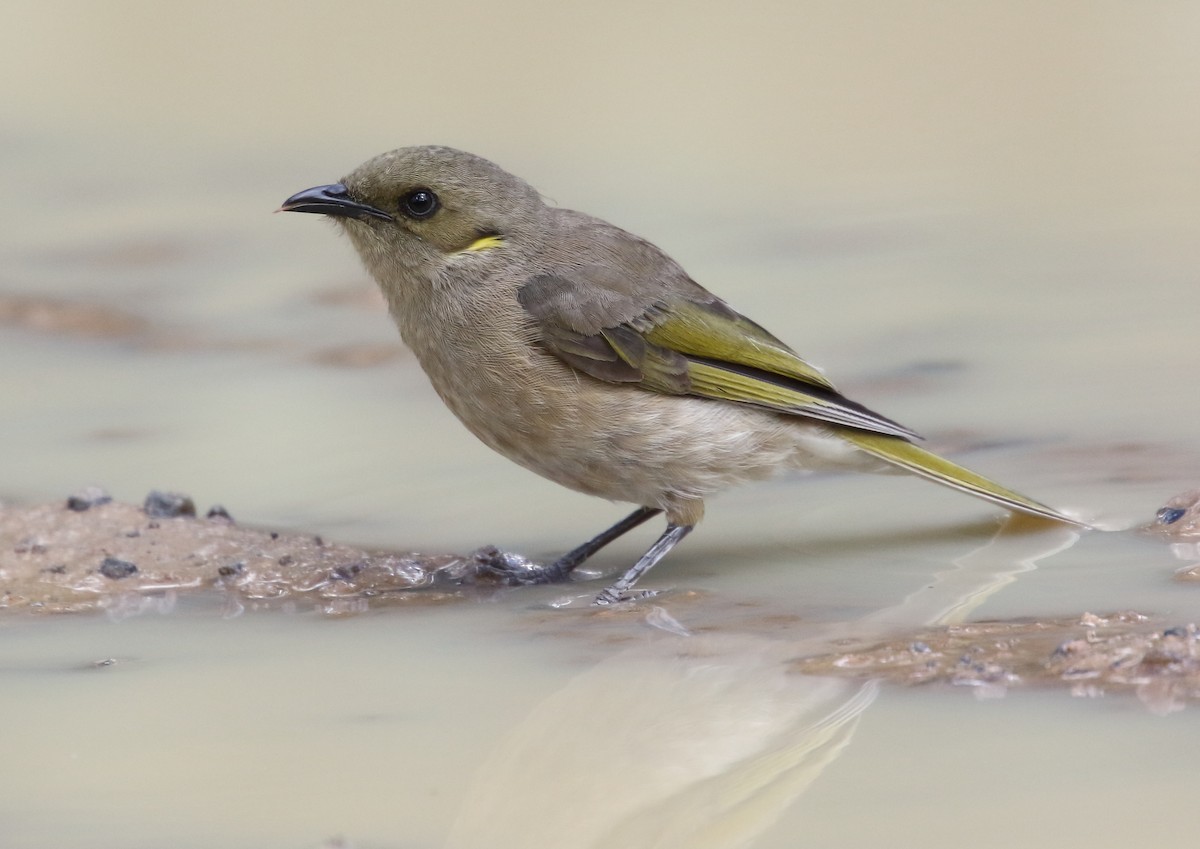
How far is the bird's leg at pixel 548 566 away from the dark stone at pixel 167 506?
1.22m

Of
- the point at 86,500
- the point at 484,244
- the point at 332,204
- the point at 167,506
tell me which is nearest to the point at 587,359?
the point at 484,244

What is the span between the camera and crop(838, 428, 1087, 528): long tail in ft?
20.0

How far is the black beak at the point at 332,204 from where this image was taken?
604 centimetres

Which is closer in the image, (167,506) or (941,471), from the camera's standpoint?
(941,471)

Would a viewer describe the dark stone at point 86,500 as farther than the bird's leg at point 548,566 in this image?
Yes

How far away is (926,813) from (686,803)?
1.71 feet

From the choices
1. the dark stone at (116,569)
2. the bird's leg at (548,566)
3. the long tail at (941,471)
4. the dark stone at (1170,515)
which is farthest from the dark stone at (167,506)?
the dark stone at (1170,515)

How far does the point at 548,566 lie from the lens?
6.15 m

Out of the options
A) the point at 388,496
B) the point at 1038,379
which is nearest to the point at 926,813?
the point at 388,496

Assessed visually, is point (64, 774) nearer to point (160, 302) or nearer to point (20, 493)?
point (20, 493)

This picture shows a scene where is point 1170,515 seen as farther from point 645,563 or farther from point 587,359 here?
point 587,359

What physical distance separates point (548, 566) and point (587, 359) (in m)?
0.73

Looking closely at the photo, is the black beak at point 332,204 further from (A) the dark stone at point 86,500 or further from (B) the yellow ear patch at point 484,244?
(A) the dark stone at point 86,500

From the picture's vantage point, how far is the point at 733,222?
1071cm
